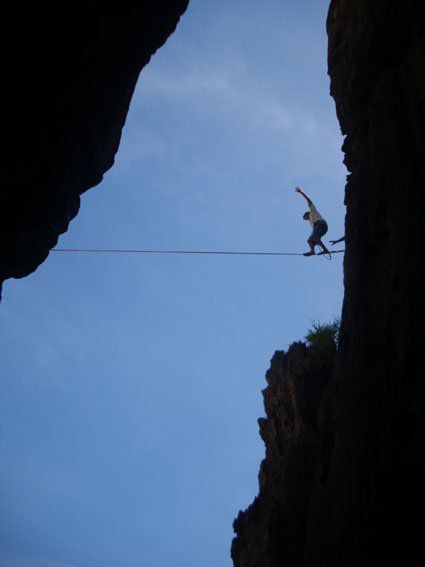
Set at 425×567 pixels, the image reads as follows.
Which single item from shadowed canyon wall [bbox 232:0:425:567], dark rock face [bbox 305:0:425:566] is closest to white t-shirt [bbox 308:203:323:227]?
shadowed canyon wall [bbox 232:0:425:567]

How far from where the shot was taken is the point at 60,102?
9312 mm

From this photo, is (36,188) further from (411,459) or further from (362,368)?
(411,459)

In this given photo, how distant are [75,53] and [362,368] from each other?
8.90m

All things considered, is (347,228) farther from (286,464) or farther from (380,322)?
(286,464)

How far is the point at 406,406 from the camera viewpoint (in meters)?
6.09

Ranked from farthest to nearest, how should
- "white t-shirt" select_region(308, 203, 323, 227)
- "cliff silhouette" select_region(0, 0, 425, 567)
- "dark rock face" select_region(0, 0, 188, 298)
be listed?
"white t-shirt" select_region(308, 203, 323, 227) < "dark rock face" select_region(0, 0, 188, 298) < "cliff silhouette" select_region(0, 0, 425, 567)

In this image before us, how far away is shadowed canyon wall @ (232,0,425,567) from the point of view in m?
5.92

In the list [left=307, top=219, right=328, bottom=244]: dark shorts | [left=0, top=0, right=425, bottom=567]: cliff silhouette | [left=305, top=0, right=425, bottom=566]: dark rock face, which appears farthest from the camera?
[left=307, top=219, right=328, bottom=244]: dark shorts

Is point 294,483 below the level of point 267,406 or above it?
below

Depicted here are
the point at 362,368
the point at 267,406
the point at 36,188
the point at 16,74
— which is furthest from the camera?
the point at 267,406

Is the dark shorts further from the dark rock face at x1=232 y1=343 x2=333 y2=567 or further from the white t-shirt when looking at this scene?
the dark rock face at x1=232 y1=343 x2=333 y2=567

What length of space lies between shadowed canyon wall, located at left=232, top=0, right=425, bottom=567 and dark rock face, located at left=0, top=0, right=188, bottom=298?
19.0 ft

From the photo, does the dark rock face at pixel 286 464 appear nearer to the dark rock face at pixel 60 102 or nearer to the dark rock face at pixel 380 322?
the dark rock face at pixel 380 322

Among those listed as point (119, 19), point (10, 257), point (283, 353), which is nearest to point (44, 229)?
point (10, 257)
